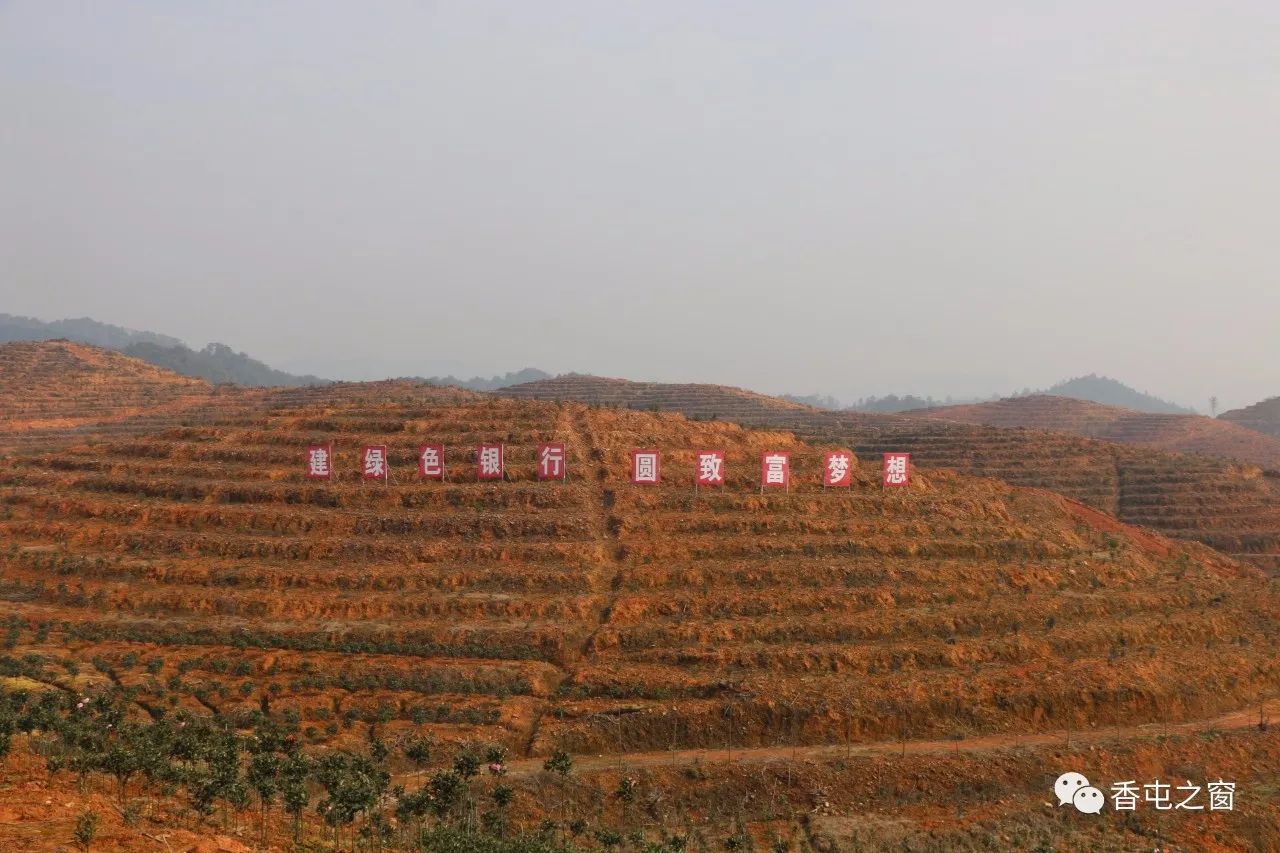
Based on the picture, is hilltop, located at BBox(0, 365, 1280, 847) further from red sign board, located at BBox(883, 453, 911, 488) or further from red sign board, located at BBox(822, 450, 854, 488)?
red sign board, located at BBox(822, 450, 854, 488)

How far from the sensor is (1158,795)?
2500 centimetres

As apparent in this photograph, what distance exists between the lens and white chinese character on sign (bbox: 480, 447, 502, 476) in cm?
4562

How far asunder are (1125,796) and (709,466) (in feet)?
80.4

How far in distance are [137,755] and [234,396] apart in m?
113

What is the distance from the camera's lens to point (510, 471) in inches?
1853

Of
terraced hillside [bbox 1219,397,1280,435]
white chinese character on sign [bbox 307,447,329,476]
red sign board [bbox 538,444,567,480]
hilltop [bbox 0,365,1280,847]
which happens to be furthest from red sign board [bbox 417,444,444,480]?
terraced hillside [bbox 1219,397,1280,435]

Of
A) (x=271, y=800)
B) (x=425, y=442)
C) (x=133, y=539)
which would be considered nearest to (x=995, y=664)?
(x=271, y=800)

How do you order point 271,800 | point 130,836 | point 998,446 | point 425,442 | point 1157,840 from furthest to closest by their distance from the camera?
point 998,446 → point 425,442 → point 1157,840 → point 271,800 → point 130,836

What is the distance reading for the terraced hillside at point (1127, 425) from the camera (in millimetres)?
127438

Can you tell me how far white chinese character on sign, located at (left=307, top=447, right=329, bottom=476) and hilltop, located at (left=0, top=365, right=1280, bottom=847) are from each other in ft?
4.47

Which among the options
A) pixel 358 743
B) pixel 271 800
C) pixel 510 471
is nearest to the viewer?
pixel 271 800

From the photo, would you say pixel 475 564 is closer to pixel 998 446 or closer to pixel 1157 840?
pixel 1157 840

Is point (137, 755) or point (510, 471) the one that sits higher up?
point (510, 471)
